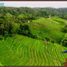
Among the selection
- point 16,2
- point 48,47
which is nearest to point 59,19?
point 48,47

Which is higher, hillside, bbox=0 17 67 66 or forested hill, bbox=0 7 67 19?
forested hill, bbox=0 7 67 19

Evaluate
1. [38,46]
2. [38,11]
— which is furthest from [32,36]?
[38,11]

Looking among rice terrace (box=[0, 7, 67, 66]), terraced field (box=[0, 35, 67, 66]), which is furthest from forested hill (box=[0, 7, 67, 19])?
terraced field (box=[0, 35, 67, 66])

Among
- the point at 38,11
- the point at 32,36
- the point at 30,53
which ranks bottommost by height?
the point at 30,53

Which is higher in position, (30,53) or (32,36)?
(32,36)

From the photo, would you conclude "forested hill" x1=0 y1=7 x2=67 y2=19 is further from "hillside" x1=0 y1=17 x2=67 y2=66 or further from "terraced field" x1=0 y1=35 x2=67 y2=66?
"terraced field" x1=0 y1=35 x2=67 y2=66

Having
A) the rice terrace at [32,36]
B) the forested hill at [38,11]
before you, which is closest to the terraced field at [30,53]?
the rice terrace at [32,36]

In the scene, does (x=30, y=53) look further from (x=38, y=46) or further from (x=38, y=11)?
(x=38, y=11)

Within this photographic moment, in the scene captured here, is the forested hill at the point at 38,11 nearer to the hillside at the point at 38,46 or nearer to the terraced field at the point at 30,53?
the hillside at the point at 38,46
